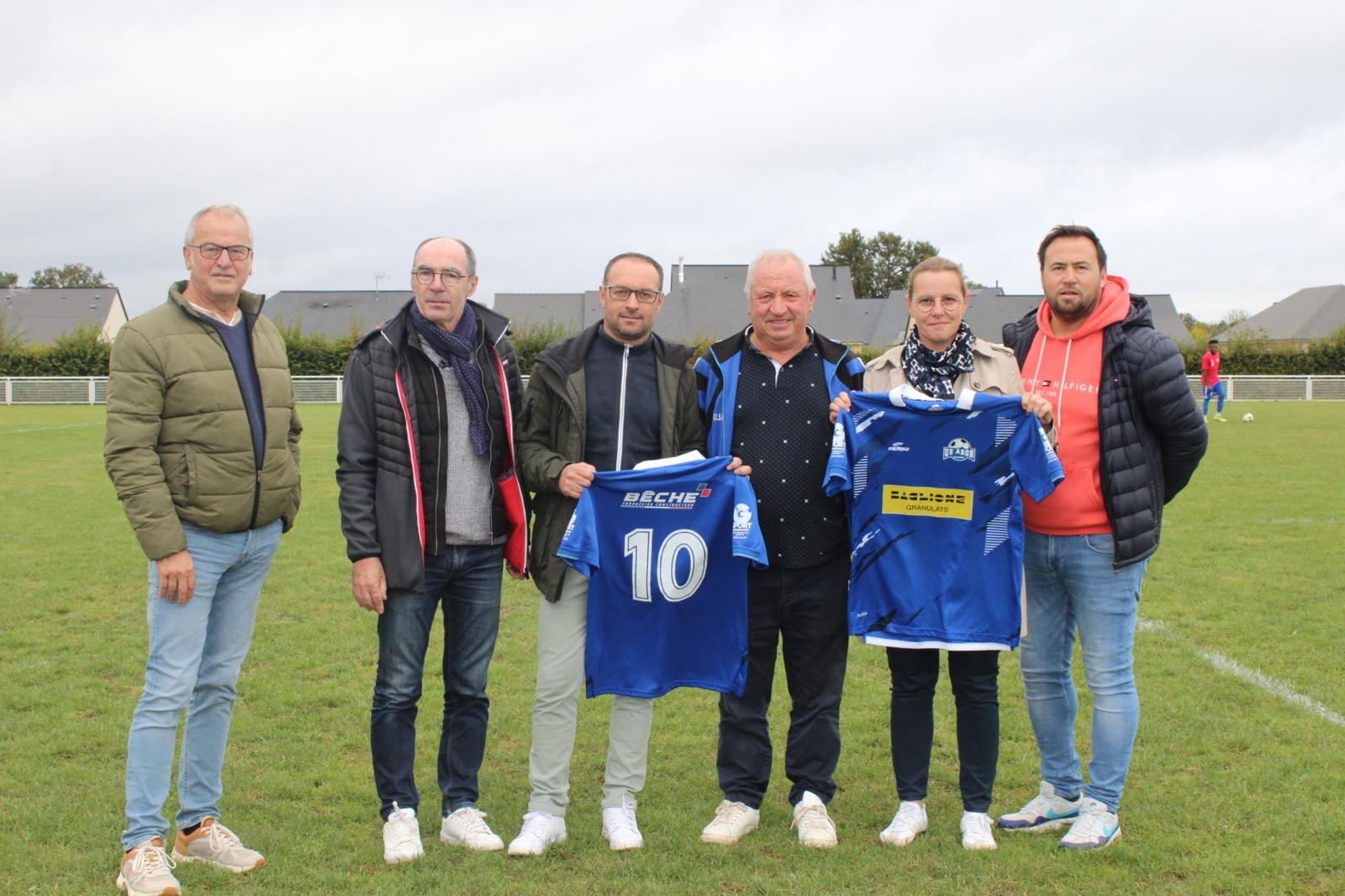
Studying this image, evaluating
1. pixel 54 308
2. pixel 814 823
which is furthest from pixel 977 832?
pixel 54 308

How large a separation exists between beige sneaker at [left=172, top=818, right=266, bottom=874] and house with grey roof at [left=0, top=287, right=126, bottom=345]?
59231 millimetres

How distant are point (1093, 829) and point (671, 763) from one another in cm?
198

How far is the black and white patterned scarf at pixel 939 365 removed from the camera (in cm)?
429

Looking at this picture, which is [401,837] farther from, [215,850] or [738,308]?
[738,308]

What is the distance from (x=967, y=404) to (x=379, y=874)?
2.84 meters

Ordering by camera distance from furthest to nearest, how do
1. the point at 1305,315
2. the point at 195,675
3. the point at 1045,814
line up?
the point at 1305,315
the point at 1045,814
the point at 195,675

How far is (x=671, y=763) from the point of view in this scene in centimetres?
532

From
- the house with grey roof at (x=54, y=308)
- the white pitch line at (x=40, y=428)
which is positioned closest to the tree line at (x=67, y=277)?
the house with grey roof at (x=54, y=308)

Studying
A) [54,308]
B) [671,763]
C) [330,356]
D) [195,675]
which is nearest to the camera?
[195,675]

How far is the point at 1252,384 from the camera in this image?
40.8 m

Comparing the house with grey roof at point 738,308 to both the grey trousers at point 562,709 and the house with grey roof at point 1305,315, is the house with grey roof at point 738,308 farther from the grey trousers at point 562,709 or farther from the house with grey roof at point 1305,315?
the grey trousers at point 562,709

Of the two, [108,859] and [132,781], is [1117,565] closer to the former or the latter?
[132,781]

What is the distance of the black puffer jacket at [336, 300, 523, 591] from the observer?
161 inches

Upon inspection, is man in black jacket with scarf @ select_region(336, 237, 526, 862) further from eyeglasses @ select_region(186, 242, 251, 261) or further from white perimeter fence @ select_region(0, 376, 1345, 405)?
white perimeter fence @ select_region(0, 376, 1345, 405)
